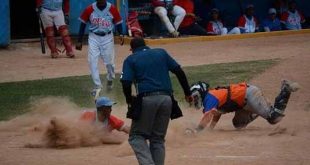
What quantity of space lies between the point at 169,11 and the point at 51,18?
386 centimetres

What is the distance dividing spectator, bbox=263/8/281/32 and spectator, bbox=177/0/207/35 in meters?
2.18

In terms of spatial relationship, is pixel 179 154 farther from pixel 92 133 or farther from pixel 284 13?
pixel 284 13

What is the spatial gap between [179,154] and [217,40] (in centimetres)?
1314

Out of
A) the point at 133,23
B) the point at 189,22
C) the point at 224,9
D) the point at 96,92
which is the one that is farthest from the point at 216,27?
the point at 96,92

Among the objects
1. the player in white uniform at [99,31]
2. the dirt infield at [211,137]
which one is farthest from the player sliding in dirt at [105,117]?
the player in white uniform at [99,31]

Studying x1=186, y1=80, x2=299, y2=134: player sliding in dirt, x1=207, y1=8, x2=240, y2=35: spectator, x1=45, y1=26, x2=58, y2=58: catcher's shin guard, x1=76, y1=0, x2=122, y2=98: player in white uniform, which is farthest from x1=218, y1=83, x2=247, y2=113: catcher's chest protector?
x1=207, y1=8, x2=240, y2=35: spectator

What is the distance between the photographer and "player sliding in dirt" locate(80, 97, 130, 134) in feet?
35.5

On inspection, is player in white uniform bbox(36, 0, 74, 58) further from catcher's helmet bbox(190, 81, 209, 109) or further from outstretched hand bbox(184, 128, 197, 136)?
outstretched hand bbox(184, 128, 197, 136)

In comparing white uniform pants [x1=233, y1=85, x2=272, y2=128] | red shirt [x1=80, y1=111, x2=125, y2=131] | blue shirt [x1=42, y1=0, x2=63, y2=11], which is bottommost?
red shirt [x1=80, y1=111, x2=125, y2=131]

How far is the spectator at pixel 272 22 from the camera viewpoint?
24688 mm

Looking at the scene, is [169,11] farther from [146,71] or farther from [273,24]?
[146,71]

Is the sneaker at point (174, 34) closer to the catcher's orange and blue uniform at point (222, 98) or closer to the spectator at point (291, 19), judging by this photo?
the spectator at point (291, 19)

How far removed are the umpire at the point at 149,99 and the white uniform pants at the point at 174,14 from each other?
13267 millimetres

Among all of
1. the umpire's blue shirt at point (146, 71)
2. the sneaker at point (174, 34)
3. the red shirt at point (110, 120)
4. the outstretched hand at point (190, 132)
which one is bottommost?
the sneaker at point (174, 34)
